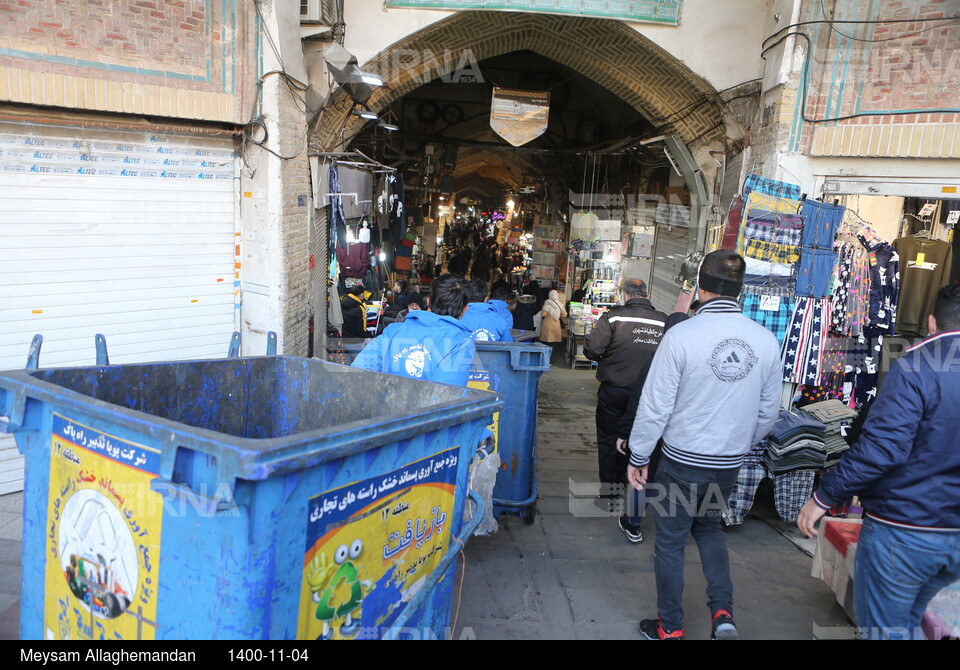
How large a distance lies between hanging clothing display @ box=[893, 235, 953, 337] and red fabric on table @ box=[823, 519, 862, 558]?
151 inches

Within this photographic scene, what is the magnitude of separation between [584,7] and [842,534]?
5615mm

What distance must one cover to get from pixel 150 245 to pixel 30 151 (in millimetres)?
1067

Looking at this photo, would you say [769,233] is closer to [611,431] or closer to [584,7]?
[611,431]

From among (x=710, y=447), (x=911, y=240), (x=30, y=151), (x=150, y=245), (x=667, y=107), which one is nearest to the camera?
(x=710, y=447)

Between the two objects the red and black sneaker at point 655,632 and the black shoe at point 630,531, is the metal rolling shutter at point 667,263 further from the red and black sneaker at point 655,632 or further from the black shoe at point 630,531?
the red and black sneaker at point 655,632

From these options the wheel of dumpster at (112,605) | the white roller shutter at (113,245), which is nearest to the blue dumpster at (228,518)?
the wheel of dumpster at (112,605)

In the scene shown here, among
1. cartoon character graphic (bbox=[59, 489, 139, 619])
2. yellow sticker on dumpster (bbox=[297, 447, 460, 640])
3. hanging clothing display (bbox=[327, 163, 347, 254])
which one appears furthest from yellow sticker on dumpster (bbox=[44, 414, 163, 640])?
hanging clothing display (bbox=[327, 163, 347, 254])

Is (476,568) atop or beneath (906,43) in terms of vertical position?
beneath

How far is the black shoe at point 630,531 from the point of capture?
4.58 m

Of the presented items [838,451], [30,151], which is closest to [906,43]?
[838,451]

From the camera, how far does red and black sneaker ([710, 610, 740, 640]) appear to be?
320 cm

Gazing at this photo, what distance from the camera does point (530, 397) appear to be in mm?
4383

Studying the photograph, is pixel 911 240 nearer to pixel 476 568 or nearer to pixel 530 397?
pixel 530 397

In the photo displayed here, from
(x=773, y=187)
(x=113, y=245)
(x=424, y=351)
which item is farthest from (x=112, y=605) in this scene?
(x=773, y=187)
